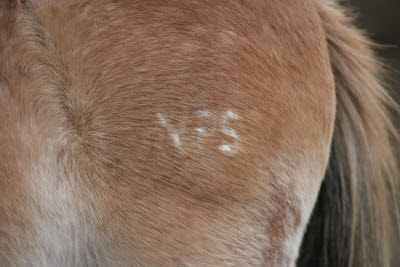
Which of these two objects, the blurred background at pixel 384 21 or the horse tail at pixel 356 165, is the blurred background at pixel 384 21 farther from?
the horse tail at pixel 356 165

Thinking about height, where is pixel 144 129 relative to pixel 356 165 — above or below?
above

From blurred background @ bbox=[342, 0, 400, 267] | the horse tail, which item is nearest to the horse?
the horse tail

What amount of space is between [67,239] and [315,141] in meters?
0.57

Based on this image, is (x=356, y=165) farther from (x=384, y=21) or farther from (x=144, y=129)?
(x=384, y=21)

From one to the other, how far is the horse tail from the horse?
0.86 ft

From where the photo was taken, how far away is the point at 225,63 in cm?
86

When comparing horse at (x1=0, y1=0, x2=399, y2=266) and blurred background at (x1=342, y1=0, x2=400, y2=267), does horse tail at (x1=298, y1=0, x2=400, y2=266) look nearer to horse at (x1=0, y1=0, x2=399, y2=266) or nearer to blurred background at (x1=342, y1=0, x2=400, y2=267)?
horse at (x1=0, y1=0, x2=399, y2=266)

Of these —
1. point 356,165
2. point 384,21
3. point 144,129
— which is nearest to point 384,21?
point 384,21

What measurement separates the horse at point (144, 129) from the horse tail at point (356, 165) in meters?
0.26

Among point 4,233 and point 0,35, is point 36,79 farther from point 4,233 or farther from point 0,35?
point 4,233

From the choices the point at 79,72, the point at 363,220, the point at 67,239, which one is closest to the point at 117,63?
the point at 79,72

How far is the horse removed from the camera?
859 mm

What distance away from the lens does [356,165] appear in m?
1.20

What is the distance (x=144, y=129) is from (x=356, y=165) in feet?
2.12
